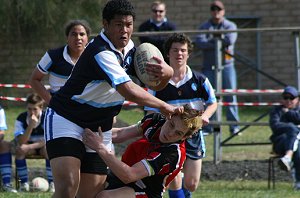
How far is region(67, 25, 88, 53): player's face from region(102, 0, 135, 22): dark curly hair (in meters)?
2.97

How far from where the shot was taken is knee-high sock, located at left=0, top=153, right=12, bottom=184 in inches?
446

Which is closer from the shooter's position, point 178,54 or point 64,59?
point 178,54

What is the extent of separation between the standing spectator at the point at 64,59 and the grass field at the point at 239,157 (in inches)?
46.0

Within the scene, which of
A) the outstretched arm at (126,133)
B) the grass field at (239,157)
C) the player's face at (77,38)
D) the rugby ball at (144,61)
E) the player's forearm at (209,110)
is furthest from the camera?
the grass field at (239,157)

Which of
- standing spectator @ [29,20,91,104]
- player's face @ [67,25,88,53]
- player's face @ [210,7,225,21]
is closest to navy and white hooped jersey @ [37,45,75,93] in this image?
standing spectator @ [29,20,91,104]

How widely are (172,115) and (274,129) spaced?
18.2 ft

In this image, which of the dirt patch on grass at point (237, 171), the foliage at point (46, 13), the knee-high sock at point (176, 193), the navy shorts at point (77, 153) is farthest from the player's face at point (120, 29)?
the foliage at point (46, 13)

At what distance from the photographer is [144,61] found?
21.8 ft

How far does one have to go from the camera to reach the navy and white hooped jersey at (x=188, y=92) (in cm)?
900

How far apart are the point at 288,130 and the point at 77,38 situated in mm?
3381

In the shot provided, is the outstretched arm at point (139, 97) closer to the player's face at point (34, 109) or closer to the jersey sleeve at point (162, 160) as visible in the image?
the jersey sleeve at point (162, 160)

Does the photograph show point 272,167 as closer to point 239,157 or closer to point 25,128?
point 239,157

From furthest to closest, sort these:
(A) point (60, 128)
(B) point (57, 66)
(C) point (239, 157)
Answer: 1. (C) point (239, 157)
2. (B) point (57, 66)
3. (A) point (60, 128)

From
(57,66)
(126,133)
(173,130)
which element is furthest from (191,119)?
(57,66)
